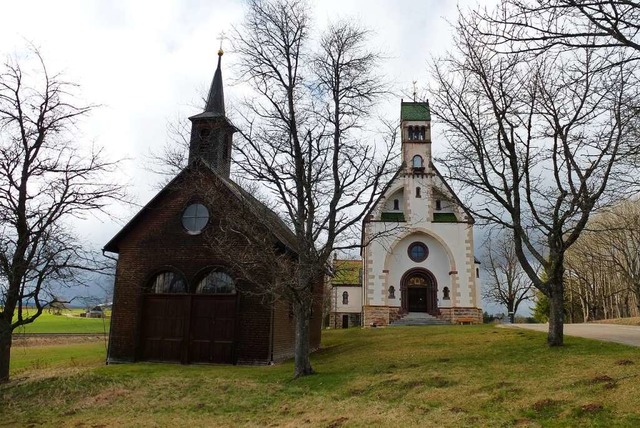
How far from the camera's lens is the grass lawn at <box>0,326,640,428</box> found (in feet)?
28.7

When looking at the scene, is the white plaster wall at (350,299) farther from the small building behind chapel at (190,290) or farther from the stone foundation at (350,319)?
the small building behind chapel at (190,290)

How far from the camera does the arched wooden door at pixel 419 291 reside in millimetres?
37500

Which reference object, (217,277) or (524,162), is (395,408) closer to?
(524,162)

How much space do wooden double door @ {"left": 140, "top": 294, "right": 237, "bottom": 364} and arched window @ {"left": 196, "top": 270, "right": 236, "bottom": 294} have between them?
233 millimetres

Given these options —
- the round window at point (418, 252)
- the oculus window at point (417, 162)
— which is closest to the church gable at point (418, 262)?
the round window at point (418, 252)

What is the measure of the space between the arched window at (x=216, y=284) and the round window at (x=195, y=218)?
1886mm

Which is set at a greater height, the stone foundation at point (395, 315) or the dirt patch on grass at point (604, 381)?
the stone foundation at point (395, 315)

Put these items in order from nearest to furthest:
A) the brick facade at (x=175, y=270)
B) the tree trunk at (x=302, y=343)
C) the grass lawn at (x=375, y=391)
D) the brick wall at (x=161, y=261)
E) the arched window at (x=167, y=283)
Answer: the grass lawn at (x=375, y=391) → the tree trunk at (x=302, y=343) → the brick facade at (x=175, y=270) → the brick wall at (x=161, y=261) → the arched window at (x=167, y=283)

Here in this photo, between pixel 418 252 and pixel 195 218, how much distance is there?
72.8 ft

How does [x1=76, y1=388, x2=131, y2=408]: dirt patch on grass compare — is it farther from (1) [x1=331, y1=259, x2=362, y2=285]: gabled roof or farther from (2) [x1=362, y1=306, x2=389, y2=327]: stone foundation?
(2) [x1=362, y1=306, x2=389, y2=327]: stone foundation

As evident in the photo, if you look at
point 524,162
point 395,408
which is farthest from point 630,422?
point 524,162

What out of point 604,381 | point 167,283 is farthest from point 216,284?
point 604,381

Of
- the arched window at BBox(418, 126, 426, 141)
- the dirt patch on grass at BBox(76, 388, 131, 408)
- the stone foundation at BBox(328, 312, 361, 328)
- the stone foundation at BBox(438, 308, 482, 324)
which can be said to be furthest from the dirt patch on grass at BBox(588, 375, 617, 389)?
the stone foundation at BBox(328, 312, 361, 328)

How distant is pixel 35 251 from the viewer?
14.3 m
